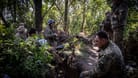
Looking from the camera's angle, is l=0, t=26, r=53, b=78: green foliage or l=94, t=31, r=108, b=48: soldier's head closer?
l=94, t=31, r=108, b=48: soldier's head

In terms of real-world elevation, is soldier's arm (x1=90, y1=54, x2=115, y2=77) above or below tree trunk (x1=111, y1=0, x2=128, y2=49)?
below

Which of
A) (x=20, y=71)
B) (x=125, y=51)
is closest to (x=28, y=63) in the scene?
(x=20, y=71)

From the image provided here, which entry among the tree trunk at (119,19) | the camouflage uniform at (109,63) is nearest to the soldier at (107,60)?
the camouflage uniform at (109,63)

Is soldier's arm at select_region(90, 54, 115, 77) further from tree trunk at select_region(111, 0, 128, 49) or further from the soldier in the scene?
tree trunk at select_region(111, 0, 128, 49)

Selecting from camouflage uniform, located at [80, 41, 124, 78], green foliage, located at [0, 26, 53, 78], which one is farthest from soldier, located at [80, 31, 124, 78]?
green foliage, located at [0, 26, 53, 78]

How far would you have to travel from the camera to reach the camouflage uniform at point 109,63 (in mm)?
4590

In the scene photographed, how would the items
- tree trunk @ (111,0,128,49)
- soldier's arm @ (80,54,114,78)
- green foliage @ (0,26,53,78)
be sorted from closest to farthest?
soldier's arm @ (80,54,114,78), green foliage @ (0,26,53,78), tree trunk @ (111,0,128,49)

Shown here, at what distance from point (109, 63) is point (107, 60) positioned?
0.07m

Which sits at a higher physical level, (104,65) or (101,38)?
(101,38)

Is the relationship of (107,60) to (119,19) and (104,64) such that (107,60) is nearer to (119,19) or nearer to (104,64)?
(104,64)

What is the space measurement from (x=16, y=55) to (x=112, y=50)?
241cm

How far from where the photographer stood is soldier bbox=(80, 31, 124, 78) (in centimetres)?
459

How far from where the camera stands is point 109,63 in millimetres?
4598

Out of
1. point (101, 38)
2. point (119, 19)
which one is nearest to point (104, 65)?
point (101, 38)
